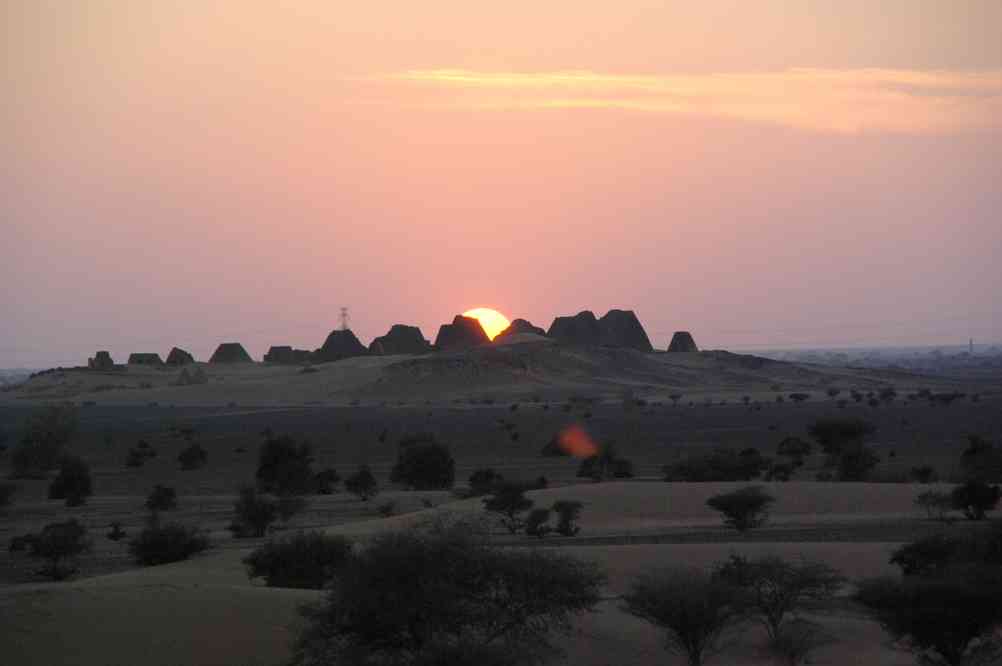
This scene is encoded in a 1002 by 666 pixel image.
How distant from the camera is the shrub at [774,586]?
21.7 meters

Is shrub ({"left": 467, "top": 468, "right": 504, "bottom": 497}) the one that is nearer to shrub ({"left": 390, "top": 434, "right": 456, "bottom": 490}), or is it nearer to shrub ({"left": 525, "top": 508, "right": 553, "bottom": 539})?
shrub ({"left": 390, "top": 434, "right": 456, "bottom": 490})

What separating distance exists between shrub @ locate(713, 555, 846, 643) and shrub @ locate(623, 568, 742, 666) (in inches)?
35.2

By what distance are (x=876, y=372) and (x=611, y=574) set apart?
155 m

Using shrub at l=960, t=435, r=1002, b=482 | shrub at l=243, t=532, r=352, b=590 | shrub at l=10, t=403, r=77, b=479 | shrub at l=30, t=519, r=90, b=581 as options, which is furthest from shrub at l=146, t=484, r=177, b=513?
shrub at l=960, t=435, r=1002, b=482

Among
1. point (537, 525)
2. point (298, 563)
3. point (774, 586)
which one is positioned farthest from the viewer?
point (537, 525)

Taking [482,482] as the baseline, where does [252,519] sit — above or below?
below

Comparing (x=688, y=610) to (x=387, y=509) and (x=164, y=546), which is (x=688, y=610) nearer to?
(x=164, y=546)

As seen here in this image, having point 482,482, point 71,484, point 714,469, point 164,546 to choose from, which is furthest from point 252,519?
point 714,469

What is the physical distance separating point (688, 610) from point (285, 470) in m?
33.3

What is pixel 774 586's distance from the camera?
22.1 metres

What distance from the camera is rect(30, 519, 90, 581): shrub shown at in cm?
3083

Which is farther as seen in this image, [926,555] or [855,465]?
[855,465]

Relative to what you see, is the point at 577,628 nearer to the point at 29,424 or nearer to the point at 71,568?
the point at 71,568

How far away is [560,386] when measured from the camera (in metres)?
135
